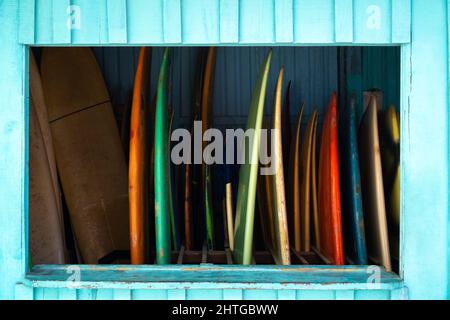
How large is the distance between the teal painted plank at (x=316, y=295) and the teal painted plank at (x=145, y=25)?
1.14m

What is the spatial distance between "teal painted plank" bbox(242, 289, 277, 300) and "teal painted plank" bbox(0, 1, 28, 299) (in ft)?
2.93

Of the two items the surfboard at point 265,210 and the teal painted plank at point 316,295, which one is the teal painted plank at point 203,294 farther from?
the surfboard at point 265,210

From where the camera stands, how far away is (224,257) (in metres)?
2.52

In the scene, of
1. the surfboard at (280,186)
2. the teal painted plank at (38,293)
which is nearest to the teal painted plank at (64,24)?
the surfboard at (280,186)

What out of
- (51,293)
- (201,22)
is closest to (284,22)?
(201,22)

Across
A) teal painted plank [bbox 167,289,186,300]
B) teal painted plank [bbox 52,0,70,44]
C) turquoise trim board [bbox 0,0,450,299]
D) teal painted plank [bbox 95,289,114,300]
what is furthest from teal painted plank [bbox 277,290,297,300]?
teal painted plank [bbox 52,0,70,44]

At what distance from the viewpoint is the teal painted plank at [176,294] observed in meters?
1.82

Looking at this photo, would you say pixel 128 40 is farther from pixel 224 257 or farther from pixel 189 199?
pixel 224 257

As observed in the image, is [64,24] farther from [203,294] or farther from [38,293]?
[203,294]

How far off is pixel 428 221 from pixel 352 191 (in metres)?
0.48

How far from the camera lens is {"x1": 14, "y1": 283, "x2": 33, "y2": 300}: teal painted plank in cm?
181

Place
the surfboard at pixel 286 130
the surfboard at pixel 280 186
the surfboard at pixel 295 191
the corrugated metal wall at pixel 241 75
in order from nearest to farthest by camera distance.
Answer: the surfboard at pixel 280 186, the surfboard at pixel 295 191, the surfboard at pixel 286 130, the corrugated metal wall at pixel 241 75

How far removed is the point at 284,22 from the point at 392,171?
1180 millimetres
